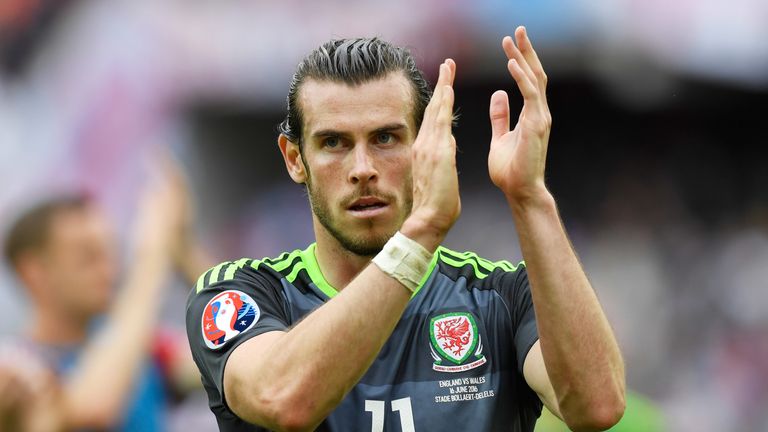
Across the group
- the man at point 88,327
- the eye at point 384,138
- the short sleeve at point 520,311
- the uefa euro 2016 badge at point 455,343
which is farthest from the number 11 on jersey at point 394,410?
the man at point 88,327

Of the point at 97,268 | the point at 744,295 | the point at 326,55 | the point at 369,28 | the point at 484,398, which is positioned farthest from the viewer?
the point at 744,295

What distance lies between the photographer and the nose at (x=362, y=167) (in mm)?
3502

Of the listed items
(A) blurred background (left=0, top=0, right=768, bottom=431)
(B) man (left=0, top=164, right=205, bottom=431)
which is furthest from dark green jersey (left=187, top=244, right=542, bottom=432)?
(A) blurred background (left=0, top=0, right=768, bottom=431)

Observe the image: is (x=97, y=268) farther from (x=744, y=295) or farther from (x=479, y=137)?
(x=744, y=295)

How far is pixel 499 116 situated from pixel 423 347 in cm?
83

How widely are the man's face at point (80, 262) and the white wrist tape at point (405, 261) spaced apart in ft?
22.4

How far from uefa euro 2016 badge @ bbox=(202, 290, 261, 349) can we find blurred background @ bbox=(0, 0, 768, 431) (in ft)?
21.2

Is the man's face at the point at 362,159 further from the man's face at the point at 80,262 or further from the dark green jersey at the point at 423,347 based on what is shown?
the man's face at the point at 80,262

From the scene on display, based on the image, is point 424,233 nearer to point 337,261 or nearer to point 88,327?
point 337,261

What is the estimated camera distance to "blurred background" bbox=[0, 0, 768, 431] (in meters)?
9.99

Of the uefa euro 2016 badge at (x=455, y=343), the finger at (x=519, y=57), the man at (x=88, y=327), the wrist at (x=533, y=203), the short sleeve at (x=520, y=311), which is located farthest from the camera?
the man at (x=88, y=327)

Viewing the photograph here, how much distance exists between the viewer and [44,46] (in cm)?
996

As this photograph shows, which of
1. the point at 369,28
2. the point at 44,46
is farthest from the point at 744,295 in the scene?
the point at 44,46

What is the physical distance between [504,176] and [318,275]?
0.96m
